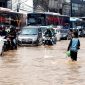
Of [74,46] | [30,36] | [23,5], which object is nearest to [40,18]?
[30,36]

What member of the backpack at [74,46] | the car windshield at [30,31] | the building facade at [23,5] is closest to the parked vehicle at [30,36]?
the car windshield at [30,31]

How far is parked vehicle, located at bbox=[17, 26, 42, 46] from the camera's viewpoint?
127ft

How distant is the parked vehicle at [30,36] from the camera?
3869cm

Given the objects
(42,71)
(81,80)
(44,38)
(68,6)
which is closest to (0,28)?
(44,38)

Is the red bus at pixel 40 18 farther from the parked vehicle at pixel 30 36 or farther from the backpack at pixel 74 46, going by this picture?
the backpack at pixel 74 46

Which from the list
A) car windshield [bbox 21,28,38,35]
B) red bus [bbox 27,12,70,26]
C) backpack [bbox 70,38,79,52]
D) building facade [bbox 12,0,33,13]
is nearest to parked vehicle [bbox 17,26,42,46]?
car windshield [bbox 21,28,38,35]

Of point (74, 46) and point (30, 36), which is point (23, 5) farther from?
point (74, 46)

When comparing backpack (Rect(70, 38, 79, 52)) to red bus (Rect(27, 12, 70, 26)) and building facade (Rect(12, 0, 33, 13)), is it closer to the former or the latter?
red bus (Rect(27, 12, 70, 26))

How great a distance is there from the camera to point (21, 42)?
38.8 meters

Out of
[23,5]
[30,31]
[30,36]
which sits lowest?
[30,36]

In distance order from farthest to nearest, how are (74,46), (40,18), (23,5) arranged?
(23,5), (40,18), (74,46)

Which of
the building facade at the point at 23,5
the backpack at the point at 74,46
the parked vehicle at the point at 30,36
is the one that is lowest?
the parked vehicle at the point at 30,36

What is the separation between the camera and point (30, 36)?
128ft

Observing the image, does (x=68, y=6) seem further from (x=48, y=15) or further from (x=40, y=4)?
(x=48, y=15)
